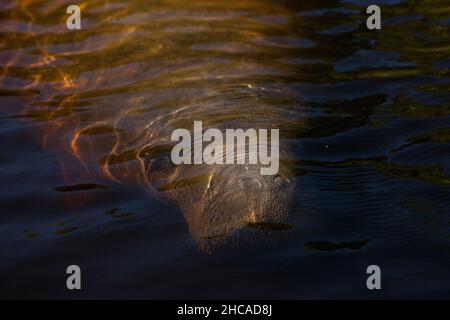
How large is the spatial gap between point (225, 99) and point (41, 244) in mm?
1892

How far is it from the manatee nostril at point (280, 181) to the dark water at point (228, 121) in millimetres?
76

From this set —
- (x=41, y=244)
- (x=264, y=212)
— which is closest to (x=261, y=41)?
(x=264, y=212)

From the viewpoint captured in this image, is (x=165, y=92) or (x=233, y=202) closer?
(x=233, y=202)

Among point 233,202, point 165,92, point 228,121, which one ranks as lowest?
point 233,202

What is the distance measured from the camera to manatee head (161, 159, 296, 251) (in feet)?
10.3

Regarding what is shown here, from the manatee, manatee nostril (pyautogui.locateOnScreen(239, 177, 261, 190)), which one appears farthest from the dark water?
manatee nostril (pyautogui.locateOnScreen(239, 177, 261, 190))

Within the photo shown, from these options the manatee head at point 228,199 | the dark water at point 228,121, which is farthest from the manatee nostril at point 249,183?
the dark water at point 228,121

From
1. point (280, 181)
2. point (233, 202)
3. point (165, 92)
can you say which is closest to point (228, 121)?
point (165, 92)

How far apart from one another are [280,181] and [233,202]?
1.01ft

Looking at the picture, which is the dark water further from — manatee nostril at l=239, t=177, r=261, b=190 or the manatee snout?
manatee nostril at l=239, t=177, r=261, b=190

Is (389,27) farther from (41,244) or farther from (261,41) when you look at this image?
(41,244)

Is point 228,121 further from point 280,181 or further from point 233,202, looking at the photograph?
point 233,202

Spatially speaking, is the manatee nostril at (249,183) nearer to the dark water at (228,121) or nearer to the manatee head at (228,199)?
the manatee head at (228,199)

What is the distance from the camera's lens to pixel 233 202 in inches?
132
